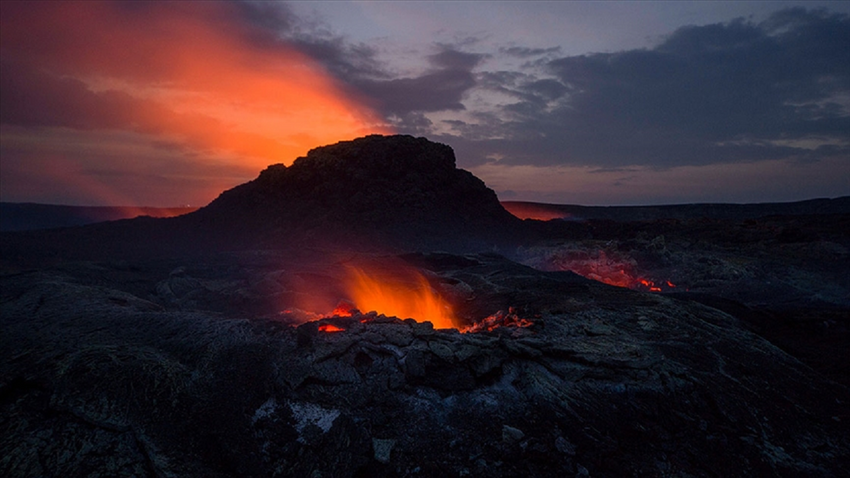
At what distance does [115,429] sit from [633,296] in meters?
10.0

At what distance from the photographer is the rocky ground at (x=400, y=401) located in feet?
17.6

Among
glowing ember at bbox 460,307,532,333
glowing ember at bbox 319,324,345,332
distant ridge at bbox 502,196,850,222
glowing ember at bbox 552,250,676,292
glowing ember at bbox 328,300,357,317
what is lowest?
glowing ember at bbox 552,250,676,292

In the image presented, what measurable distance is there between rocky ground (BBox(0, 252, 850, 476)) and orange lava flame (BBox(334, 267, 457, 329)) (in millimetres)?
2895

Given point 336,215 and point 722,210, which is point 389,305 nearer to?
point 336,215

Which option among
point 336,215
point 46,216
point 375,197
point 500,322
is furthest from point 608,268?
point 46,216

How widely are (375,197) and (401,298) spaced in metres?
16.4

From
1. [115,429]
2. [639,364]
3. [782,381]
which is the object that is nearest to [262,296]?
[115,429]

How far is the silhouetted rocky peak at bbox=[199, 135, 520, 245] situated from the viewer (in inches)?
1013

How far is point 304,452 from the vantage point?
17.9 feet

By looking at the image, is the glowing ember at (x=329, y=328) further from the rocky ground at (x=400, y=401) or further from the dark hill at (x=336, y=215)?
the dark hill at (x=336, y=215)

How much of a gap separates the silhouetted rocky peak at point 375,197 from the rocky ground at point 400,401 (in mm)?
17183

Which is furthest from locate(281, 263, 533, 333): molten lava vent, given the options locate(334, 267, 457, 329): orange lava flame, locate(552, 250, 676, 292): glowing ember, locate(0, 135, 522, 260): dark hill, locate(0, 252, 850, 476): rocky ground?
locate(0, 135, 522, 260): dark hill

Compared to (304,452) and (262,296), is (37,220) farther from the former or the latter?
(304,452)

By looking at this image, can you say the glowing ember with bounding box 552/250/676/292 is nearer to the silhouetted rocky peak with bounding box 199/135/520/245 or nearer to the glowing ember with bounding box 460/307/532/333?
the silhouetted rocky peak with bounding box 199/135/520/245
